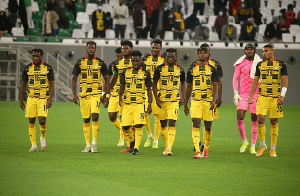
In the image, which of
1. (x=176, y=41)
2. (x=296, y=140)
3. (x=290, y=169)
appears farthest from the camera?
(x=176, y=41)

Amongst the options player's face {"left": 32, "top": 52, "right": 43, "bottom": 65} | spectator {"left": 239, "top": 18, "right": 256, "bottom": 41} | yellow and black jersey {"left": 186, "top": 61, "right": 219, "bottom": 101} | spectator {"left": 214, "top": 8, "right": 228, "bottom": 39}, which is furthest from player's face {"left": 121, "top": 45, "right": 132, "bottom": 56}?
spectator {"left": 214, "top": 8, "right": 228, "bottom": 39}

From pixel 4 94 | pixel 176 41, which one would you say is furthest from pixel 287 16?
pixel 4 94

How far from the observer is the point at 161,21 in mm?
35375

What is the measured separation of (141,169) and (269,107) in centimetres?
369

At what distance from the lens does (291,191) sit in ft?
41.9

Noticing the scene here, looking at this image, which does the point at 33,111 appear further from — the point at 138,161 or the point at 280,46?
the point at 280,46

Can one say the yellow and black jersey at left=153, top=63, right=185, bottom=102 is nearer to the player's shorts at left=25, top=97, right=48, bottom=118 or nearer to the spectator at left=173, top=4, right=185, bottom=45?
the player's shorts at left=25, top=97, right=48, bottom=118

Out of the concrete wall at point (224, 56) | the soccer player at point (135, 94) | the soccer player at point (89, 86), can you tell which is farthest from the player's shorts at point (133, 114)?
the concrete wall at point (224, 56)

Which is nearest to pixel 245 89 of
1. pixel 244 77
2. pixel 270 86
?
pixel 244 77

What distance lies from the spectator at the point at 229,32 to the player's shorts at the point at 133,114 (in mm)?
17843

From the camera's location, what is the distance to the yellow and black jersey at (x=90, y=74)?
18.2m

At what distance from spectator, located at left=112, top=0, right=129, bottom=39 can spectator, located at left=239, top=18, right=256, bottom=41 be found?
16.3 feet

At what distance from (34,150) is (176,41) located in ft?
56.8

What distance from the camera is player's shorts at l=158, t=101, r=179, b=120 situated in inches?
700
